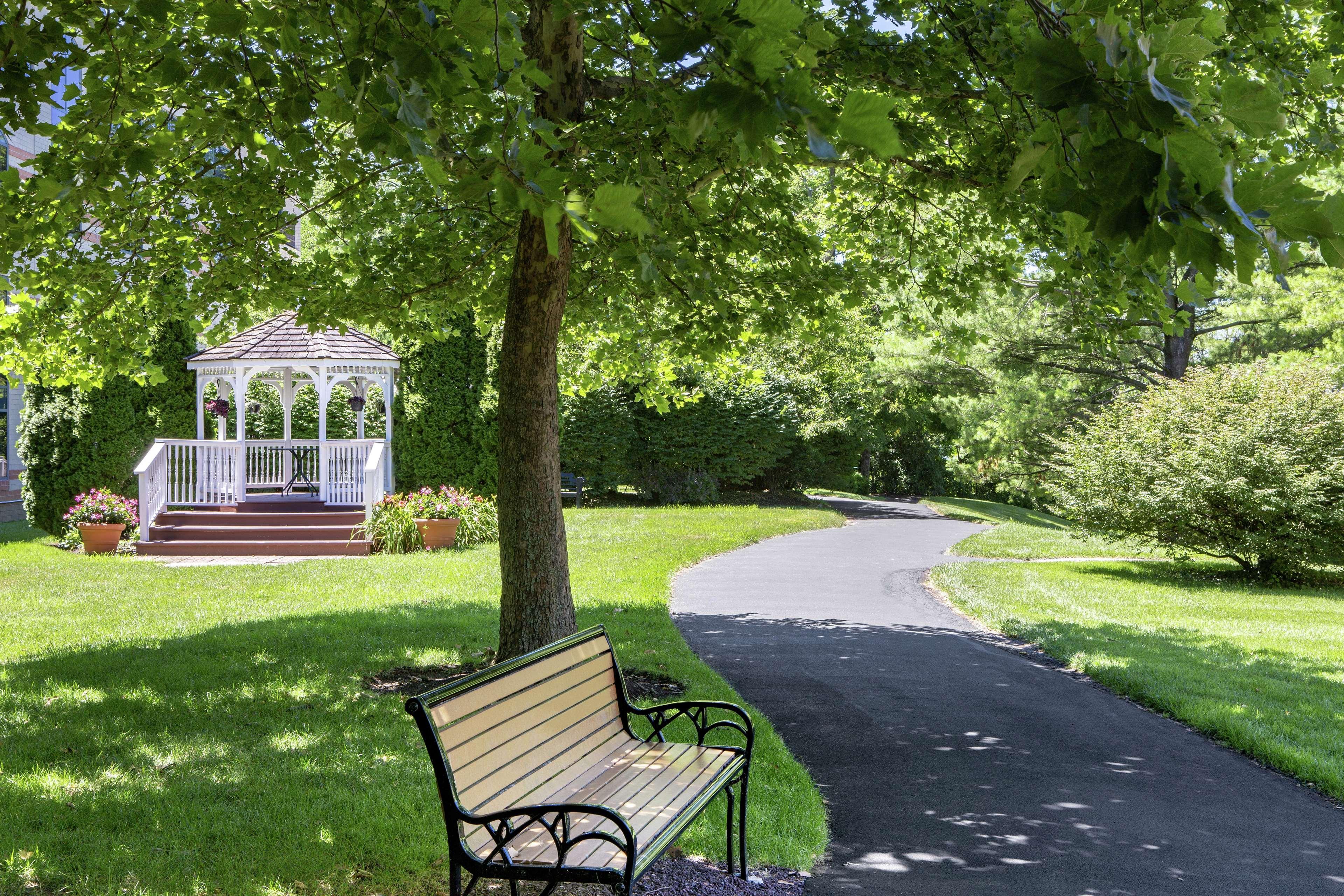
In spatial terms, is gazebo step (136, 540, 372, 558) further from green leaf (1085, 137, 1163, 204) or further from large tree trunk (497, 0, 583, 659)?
green leaf (1085, 137, 1163, 204)

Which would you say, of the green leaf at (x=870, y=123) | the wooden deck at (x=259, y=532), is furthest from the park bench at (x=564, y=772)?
the wooden deck at (x=259, y=532)

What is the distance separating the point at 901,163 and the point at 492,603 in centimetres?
632

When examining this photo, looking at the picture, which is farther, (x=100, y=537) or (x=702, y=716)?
(x=100, y=537)

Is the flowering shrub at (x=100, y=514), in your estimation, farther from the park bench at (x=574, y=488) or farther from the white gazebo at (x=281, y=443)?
the park bench at (x=574, y=488)

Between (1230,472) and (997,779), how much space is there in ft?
39.6

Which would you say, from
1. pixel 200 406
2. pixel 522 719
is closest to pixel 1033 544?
pixel 200 406

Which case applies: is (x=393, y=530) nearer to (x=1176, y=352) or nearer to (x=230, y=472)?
(x=230, y=472)

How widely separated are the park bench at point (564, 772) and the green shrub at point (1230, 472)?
13328 mm

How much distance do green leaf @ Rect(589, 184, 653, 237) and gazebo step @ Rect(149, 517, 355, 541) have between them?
15561mm

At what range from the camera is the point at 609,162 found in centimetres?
606

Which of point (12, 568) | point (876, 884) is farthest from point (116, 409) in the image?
point (876, 884)

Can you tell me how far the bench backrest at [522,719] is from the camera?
10.8ft

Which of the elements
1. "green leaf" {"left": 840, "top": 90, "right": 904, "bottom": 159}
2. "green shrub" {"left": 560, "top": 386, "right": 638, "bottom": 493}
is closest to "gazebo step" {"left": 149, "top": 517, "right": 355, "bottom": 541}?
"green shrub" {"left": 560, "top": 386, "right": 638, "bottom": 493}

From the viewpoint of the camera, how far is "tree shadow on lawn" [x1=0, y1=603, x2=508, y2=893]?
3928 millimetres
